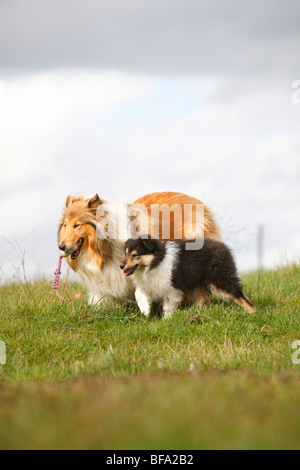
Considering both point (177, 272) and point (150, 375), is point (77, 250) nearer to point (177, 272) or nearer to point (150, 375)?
point (177, 272)

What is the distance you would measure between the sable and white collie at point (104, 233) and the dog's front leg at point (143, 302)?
12.7 inches

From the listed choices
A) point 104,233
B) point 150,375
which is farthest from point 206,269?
point 150,375

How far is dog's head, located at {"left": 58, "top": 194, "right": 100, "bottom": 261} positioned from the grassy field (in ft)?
2.58

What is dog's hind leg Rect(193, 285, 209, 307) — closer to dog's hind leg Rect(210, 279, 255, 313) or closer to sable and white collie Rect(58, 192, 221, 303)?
dog's hind leg Rect(210, 279, 255, 313)

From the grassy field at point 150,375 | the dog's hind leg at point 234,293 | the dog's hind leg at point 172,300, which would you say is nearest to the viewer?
the grassy field at point 150,375

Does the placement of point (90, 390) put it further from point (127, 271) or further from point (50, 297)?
point (50, 297)

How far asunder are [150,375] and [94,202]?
298 cm

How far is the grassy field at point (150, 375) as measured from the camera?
3.01 m

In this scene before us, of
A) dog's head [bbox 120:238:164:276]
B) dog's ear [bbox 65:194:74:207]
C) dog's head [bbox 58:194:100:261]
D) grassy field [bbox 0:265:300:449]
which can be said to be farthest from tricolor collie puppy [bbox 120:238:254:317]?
dog's ear [bbox 65:194:74:207]

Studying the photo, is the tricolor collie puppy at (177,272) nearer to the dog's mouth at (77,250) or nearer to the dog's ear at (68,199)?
the dog's mouth at (77,250)

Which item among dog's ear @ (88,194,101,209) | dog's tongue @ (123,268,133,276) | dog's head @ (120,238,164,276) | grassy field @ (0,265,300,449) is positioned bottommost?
grassy field @ (0,265,300,449)

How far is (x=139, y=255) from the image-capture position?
681 cm

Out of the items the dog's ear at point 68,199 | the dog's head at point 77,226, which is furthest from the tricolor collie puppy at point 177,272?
the dog's ear at point 68,199

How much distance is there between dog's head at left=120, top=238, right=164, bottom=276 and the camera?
678 centimetres
